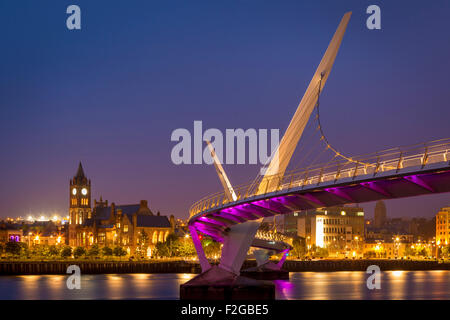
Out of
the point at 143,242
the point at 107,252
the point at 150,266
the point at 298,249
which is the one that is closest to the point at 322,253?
the point at 298,249

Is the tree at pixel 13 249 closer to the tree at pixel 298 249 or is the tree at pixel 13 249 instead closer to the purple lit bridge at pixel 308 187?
the tree at pixel 298 249

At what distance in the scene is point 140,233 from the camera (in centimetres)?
19900

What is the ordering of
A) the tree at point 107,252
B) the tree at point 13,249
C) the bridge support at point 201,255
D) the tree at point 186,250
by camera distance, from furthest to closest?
the tree at point 107,252 < the tree at point 186,250 < the tree at point 13,249 < the bridge support at point 201,255

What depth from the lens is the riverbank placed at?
13112 cm

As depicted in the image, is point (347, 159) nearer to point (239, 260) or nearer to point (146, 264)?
point (239, 260)

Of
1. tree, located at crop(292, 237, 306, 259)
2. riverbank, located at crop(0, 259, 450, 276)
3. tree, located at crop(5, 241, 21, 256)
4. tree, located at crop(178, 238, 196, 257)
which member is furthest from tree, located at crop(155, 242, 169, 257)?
tree, located at crop(5, 241, 21, 256)

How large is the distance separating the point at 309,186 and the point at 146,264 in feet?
343

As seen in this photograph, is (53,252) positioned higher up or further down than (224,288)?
further down

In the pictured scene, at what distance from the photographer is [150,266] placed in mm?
140875

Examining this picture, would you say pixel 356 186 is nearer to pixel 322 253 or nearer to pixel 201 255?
pixel 201 255

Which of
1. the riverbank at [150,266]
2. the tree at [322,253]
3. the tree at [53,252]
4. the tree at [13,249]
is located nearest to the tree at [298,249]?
the tree at [322,253]

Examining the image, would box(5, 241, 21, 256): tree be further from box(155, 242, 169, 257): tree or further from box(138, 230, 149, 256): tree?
box(138, 230, 149, 256): tree

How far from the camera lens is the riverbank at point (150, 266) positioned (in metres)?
131
